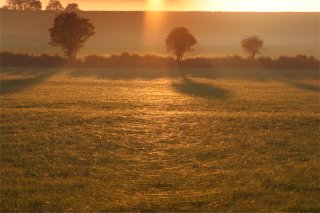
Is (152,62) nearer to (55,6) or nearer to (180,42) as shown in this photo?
(180,42)

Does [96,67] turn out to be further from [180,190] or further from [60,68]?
[180,190]

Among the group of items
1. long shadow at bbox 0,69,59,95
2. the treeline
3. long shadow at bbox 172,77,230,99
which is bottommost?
long shadow at bbox 172,77,230,99

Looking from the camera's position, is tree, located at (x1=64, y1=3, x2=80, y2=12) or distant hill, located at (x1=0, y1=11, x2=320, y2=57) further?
tree, located at (x1=64, y1=3, x2=80, y2=12)

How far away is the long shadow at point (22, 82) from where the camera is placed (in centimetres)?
3388

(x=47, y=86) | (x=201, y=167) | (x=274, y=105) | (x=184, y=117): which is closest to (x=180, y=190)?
(x=201, y=167)

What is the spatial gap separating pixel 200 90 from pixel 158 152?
68.0 feet

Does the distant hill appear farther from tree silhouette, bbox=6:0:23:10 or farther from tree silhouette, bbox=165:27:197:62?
tree silhouette, bbox=165:27:197:62

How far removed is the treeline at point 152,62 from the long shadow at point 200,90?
45.2 ft

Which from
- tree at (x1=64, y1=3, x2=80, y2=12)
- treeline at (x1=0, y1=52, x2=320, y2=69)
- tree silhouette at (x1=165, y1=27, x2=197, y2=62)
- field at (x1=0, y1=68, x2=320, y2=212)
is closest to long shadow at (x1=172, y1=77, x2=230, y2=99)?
field at (x1=0, y1=68, x2=320, y2=212)

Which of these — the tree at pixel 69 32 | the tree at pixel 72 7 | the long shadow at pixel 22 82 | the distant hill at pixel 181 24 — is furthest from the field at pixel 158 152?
the tree at pixel 72 7

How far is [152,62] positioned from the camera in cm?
5569

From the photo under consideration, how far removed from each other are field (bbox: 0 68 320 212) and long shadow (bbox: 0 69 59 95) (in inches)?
98.6

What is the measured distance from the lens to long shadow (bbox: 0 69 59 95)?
111 feet

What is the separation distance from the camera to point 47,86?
119ft
